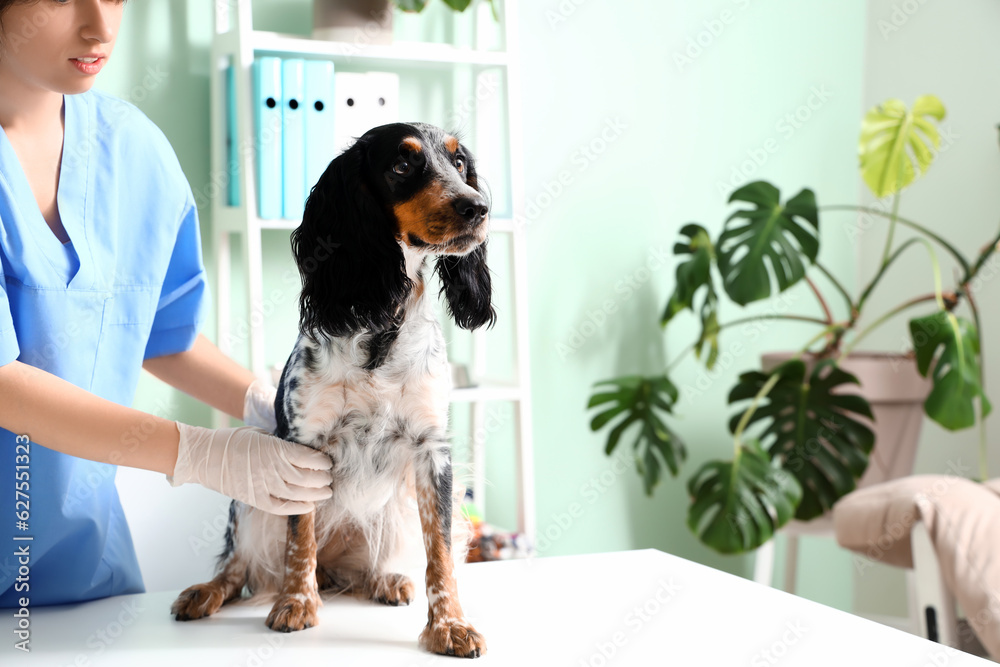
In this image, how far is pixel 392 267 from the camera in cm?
107

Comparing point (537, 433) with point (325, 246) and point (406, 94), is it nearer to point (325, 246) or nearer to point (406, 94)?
point (406, 94)

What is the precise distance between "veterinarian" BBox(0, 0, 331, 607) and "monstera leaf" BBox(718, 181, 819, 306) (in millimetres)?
1736

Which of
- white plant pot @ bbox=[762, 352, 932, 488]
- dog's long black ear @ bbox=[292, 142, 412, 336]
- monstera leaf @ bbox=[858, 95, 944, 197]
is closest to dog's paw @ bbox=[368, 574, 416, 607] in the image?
dog's long black ear @ bbox=[292, 142, 412, 336]

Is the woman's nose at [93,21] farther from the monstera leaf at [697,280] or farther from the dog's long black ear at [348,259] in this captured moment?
the monstera leaf at [697,280]

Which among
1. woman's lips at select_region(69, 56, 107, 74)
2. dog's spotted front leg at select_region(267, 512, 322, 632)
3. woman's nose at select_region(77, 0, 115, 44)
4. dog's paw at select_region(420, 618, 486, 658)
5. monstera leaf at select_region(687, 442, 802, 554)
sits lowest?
monstera leaf at select_region(687, 442, 802, 554)

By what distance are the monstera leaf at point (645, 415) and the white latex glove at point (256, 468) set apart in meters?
1.87

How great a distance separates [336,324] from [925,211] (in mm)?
3160

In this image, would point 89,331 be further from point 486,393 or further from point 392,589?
point 486,393

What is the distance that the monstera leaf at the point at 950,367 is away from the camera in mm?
2535

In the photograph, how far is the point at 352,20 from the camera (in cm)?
234

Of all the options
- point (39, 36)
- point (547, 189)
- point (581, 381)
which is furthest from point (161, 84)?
point (581, 381)

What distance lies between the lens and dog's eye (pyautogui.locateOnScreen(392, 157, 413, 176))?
3.58 ft

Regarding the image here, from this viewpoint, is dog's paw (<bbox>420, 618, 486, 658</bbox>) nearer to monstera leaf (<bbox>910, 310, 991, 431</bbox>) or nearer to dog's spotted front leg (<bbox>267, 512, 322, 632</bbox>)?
dog's spotted front leg (<bbox>267, 512, 322, 632</bbox>)

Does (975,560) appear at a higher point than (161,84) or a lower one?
lower
